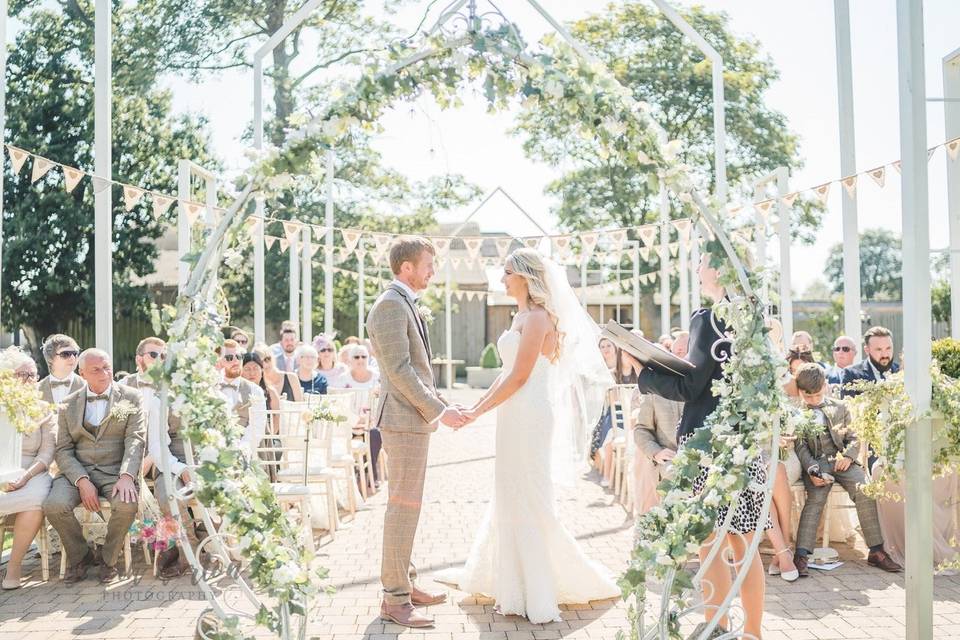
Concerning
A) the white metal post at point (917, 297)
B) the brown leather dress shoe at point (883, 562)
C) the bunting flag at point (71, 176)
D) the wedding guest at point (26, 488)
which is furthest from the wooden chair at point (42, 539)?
the brown leather dress shoe at point (883, 562)

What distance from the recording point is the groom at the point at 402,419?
448cm

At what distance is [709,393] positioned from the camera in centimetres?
379

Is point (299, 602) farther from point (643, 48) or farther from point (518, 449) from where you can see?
point (643, 48)

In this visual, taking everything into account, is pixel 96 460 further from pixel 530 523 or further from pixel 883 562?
pixel 883 562

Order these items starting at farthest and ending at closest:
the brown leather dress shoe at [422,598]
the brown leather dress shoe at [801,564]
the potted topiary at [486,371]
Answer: the potted topiary at [486,371] → the brown leather dress shoe at [801,564] → the brown leather dress shoe at [422,598]

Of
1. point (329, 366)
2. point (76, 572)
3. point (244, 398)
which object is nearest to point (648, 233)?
point (329, 366)

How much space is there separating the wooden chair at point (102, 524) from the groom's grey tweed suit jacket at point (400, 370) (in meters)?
2.43

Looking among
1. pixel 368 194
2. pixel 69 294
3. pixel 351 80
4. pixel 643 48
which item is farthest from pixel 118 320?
pixel 351 80

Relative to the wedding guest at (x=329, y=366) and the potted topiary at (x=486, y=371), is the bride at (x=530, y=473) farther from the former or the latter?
the potted topiary at (x=486, y=371)

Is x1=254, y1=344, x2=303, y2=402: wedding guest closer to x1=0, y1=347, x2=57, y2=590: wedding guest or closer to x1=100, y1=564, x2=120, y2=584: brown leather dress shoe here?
x1=0, y1=347, x2=57, y2=590: wedding guest

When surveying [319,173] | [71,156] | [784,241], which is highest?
[71,156]

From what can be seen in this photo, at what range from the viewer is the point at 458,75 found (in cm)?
353

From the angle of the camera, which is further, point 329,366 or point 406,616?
point 329,366

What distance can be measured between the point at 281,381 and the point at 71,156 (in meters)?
15.7
